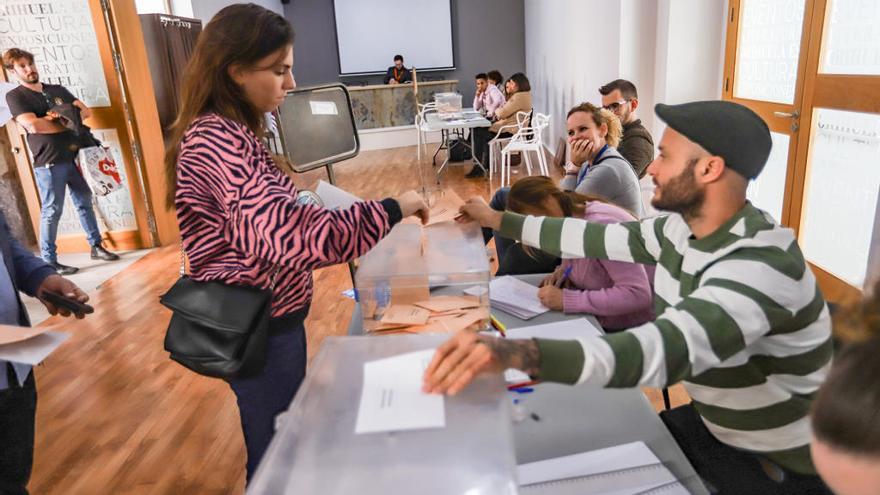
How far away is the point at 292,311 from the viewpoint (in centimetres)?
126

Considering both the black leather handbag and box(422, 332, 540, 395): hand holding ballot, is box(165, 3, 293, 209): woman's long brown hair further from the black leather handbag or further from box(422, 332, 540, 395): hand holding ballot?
box(422, 332, 540, 395): hand holding ballot

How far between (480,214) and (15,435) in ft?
3.94

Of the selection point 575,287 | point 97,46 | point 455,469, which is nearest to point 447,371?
point 455,469

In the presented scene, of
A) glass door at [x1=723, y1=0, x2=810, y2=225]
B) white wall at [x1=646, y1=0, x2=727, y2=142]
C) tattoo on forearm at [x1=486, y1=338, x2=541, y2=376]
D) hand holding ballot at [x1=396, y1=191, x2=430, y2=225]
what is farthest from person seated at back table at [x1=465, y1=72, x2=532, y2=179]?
tattoo on forearm at [x1=486, y1=338, x2=541, y2=376]

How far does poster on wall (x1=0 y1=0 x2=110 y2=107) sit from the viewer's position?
427 cm

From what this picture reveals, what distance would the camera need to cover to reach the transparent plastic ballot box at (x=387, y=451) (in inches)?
23.8

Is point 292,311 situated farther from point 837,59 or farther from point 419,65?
point 419,65

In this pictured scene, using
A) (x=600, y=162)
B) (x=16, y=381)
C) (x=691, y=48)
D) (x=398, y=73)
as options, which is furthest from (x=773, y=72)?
(x=398, y=73)

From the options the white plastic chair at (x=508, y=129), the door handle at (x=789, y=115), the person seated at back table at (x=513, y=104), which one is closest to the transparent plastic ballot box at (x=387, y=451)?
the door handle at (x=789, y=115)

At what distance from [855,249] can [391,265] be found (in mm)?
2669

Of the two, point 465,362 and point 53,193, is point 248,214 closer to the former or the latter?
point 465,362

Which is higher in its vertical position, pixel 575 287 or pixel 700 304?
pixel 700 304

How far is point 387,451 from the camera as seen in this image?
644 millimetres

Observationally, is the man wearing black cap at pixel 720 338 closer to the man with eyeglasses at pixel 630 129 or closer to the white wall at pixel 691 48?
the man with eyeglasses at pixel 630 129
